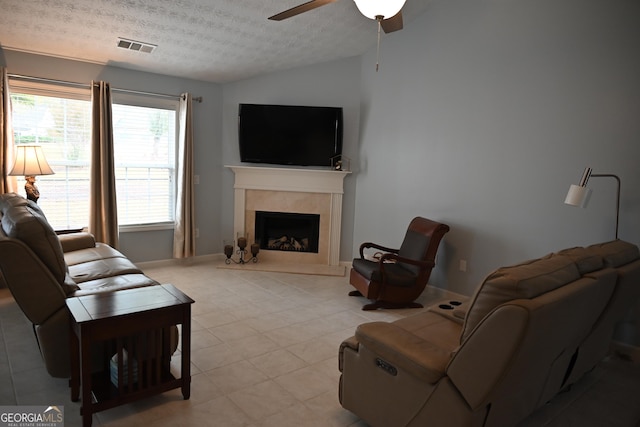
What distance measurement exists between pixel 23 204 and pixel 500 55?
14.0ft

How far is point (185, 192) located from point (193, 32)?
83.3 inches

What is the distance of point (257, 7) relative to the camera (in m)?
3.70

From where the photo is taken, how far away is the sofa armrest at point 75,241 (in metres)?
4.03

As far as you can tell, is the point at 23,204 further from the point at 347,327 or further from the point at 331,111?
the point at 331,111

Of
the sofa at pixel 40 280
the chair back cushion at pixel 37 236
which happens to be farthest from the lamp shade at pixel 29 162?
the chair back cushion at pixel 37 236

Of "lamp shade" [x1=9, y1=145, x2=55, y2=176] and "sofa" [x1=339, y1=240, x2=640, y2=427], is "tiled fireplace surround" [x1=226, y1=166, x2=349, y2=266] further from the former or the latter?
"sofa" [x1=339, y1=240, x2=640, y2=427]

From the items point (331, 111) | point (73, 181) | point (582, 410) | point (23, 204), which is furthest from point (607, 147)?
point (73, 181)

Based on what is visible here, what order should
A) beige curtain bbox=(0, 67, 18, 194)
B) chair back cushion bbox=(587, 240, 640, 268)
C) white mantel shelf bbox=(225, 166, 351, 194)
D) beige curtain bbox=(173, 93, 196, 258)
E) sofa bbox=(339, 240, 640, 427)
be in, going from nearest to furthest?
sofa bbox=(339, 240, 640, 427) → chair back cushion bbox=(587, 240, 640, 268) → beige curtain bbox=(0, 67, 18, 194) → beige curtain bbox=(173, 93, 196, 258) → white mantel shelf bbox=(225, 166, 351, 194)

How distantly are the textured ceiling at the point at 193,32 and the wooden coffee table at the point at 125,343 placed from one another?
2.53 meters

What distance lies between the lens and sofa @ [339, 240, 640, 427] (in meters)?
1.61

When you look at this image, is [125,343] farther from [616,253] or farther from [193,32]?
[193,32]

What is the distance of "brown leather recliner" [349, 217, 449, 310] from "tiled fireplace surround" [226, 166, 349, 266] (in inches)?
52.9

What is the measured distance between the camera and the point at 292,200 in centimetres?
580

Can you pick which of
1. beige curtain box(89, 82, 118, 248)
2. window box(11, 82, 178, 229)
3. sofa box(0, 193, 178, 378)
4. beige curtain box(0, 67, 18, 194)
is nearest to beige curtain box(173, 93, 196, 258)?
window box(11, 82, 178, 229)
